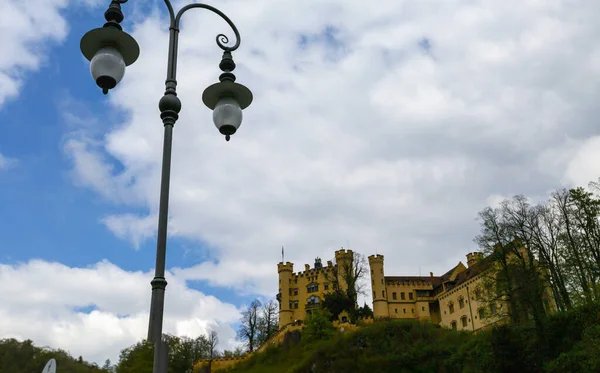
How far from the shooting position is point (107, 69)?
7227mm

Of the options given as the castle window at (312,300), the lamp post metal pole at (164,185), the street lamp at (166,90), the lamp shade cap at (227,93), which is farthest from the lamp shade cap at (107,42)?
the castle window at (312,300)

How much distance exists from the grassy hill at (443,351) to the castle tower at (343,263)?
775 inches

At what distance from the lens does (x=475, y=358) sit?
148 feet

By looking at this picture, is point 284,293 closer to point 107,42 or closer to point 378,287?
point 378,287

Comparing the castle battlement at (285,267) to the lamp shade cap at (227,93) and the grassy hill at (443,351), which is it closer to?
the grassy hill at (443,351)

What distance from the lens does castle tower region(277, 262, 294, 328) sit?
83.6 metres

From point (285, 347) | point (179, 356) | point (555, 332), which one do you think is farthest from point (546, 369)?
point (179, 356)

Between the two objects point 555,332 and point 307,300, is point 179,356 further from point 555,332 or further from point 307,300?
point 555,332

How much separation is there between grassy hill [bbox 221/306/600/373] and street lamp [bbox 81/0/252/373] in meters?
34.6

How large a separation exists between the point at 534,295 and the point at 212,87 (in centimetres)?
4372

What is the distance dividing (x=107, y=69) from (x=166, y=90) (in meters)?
1.02

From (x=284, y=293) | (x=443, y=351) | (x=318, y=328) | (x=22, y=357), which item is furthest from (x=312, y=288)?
(x=22, y=357)

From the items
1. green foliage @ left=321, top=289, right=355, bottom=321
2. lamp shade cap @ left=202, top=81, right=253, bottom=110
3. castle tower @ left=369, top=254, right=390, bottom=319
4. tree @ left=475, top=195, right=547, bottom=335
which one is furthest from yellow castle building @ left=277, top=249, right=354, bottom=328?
lamp shade cap @ left=202, top=81, right=253, bottom=110

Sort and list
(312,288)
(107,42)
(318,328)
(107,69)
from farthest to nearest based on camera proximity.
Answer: (312,288) < (318,328) < (107,42) < (107,69)
